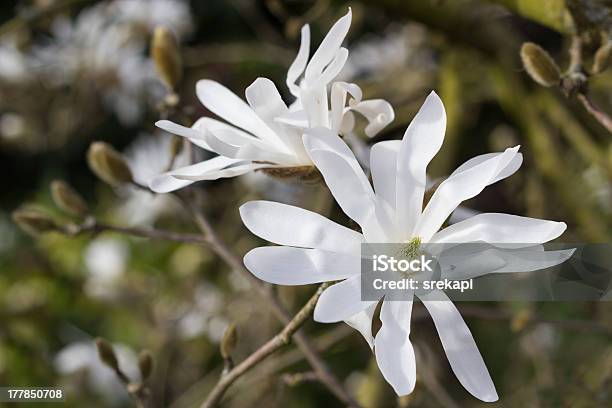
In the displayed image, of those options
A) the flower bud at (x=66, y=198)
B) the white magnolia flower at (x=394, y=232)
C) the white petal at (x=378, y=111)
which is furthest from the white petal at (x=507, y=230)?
the flower bud at (x=66, y=198)

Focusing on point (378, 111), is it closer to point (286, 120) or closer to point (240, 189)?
point (286, 120)

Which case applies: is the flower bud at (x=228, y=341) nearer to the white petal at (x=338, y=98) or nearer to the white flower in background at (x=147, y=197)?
the white petal at (x=338, y=98)

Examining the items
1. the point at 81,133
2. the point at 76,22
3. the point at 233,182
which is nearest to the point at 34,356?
the point at 233,182

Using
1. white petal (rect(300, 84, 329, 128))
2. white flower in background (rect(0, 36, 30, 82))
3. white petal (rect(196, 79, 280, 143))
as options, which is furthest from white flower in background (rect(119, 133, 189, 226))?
white petal (rect(300, 84, 329, 128))

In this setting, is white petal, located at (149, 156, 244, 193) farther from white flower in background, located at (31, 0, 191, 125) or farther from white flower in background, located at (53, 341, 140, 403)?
white flower in background, located at (31, 0, 191, 125)

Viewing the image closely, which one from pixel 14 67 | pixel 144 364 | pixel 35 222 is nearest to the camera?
pixel 144 364

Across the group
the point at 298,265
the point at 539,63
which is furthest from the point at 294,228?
the point at 539,63
